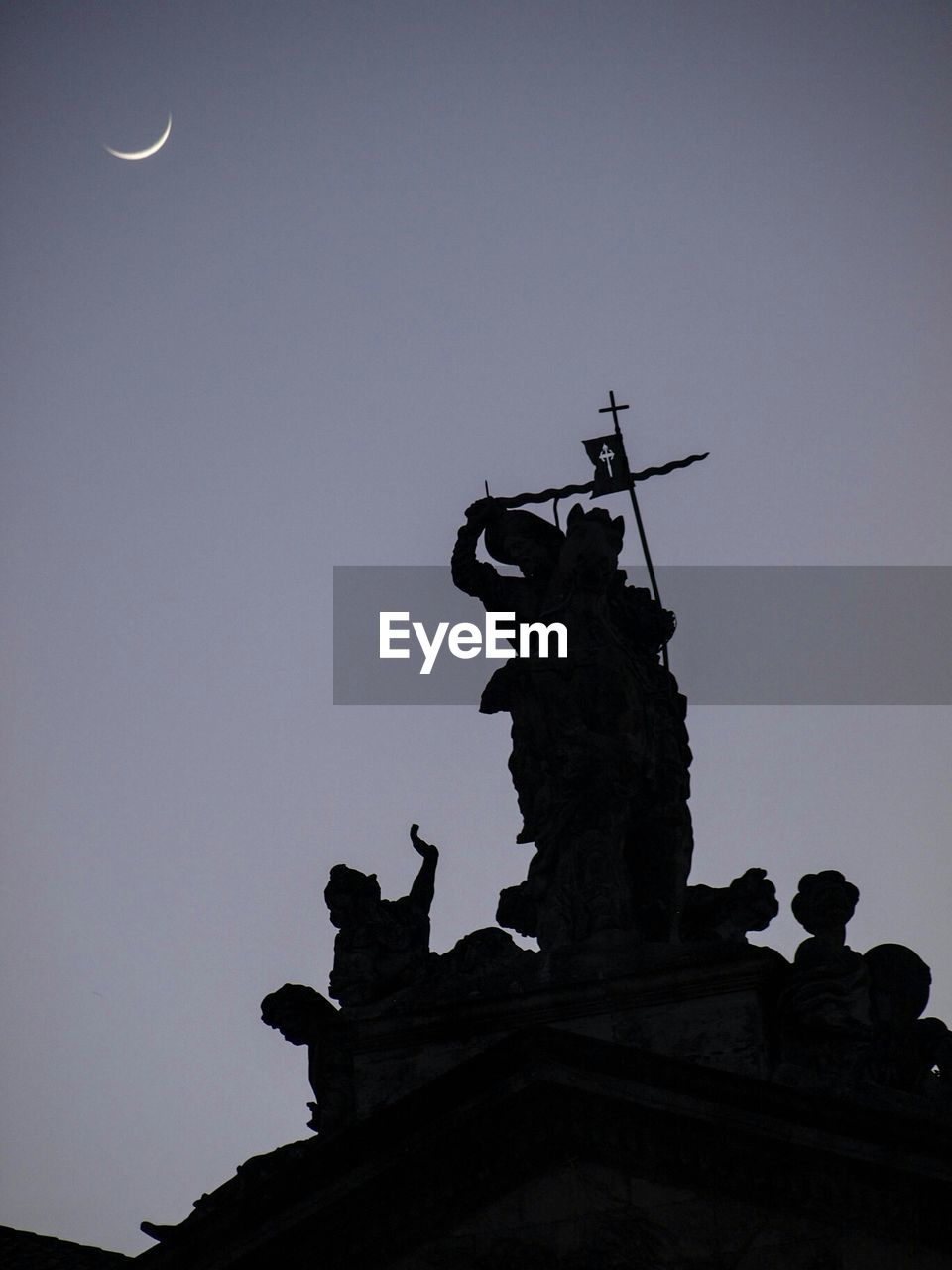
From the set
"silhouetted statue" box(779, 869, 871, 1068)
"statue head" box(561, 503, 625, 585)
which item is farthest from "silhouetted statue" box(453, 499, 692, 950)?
"silhouetted statue" box(779, 869, 871, 1068)

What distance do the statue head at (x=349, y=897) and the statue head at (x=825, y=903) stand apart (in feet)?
10.1

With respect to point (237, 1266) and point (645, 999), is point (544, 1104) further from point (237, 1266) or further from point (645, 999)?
point (237, 1266)

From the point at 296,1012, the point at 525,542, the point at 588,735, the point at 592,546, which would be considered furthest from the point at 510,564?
the point at 296,1012

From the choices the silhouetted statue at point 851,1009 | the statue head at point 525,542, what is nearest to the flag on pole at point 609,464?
the statue head at point 525,542

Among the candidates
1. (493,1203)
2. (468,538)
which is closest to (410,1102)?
(493,1203)

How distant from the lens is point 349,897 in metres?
17.8

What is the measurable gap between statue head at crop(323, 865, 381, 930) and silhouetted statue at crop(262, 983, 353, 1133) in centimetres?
64

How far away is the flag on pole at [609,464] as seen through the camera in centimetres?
2011

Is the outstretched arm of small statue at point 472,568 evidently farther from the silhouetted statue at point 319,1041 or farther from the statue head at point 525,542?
the silhouetted statue at point 319,1041

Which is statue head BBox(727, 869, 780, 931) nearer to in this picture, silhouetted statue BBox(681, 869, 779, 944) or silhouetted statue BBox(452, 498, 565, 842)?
silhouetted statue BBox(681, 869, 779, 944)

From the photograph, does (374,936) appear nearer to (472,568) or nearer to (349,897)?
(349,897)

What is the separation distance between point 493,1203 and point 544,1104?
2.29 ft

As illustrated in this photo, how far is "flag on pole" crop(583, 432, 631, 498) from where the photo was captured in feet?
66.0

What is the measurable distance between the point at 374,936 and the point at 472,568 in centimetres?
323
